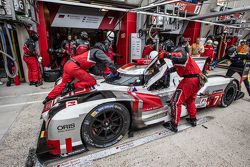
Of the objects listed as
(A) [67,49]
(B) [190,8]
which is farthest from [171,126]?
(B) [190,8]

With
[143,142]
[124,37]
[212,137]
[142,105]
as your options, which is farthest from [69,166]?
[124,37]

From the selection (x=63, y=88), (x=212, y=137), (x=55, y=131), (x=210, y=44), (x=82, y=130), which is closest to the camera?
(x=55, y=131)

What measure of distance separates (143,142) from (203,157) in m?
0.80

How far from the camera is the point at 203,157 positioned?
1963 millimetres

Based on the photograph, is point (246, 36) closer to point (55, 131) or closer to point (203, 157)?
point (203, 157)

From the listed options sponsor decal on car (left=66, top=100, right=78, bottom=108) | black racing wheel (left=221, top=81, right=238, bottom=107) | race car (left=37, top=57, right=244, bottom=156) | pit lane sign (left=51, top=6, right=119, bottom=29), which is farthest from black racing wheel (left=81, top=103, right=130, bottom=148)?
pit lane sign (left=51, top=6, right=119, bottom=29)

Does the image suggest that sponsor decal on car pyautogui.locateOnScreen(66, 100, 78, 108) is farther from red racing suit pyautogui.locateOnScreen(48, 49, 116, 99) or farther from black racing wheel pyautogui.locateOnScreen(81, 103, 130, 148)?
red racing suit pyautogui.locateOnScreen(48, 49, 116, 99)

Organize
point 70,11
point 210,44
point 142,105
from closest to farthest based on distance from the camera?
1. point 142,105
2. point 70,11
3. point 210,44

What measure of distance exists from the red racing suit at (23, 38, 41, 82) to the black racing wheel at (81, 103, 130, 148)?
13.4 feet

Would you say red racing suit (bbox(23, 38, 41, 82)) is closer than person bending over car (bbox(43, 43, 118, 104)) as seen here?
No

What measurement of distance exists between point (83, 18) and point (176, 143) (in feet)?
23.1

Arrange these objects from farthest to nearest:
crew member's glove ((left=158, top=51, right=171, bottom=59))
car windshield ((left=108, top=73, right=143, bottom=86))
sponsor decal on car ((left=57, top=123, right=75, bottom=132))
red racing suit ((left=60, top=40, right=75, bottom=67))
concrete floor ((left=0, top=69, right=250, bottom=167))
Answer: red racing suit ((left=60, top=40, right=75, bottom=67)) < car windshield ((left=108, top=73, right=143, bottom=86)) < crew member's glove ((left=158, top=51, right=171, bottom=59)) < concrete floor ((left=0, top=69, right=250, bottom=167)) < sponsor decal on car ((left=57, top=123, right=75, bottom=132))

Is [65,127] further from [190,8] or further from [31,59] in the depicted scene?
[190,8]

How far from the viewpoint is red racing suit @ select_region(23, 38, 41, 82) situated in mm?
4750
